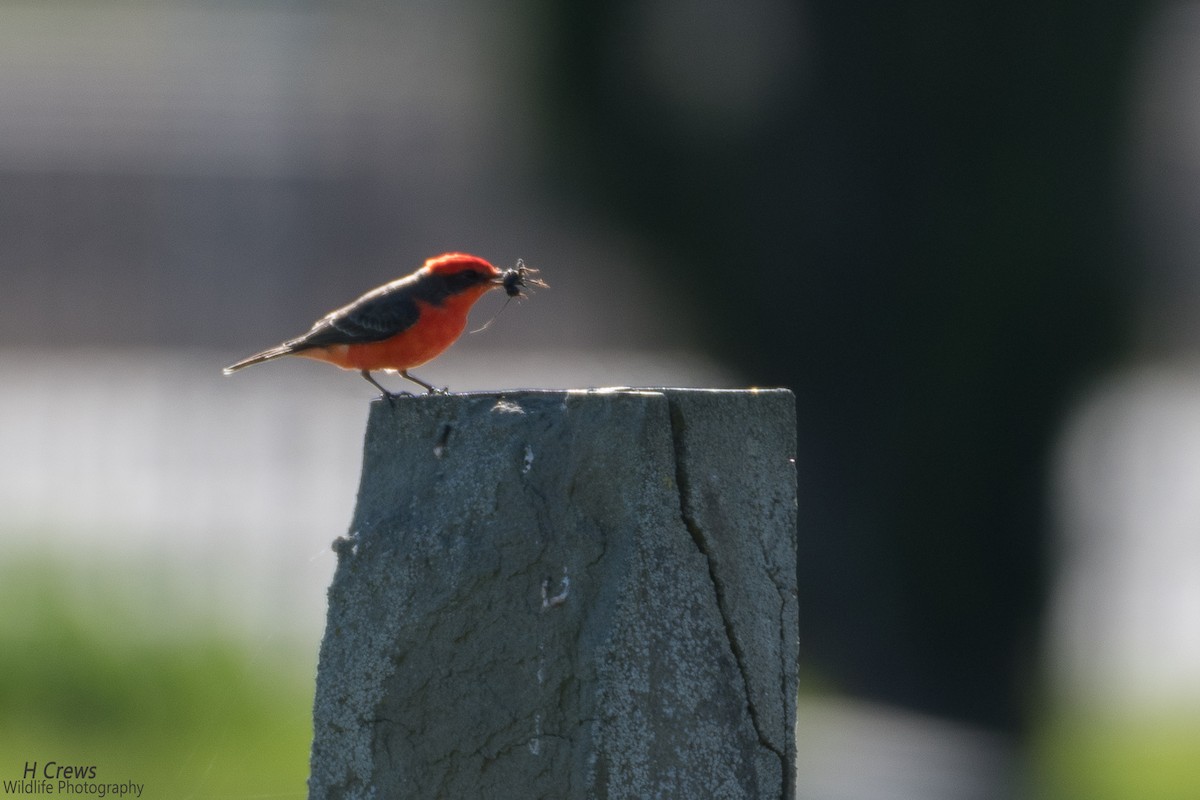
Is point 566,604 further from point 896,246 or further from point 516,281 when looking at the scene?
point 896,246

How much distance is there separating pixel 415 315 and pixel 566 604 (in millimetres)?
2118

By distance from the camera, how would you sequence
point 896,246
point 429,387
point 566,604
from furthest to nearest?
1. point 896,246
2. point 429,387
3. point 566,604

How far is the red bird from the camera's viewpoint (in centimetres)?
439

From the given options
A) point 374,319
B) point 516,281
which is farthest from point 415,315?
point 516,281

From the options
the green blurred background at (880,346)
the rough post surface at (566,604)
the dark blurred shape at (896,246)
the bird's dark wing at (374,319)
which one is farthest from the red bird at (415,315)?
the dark blurred shape at (896,246)

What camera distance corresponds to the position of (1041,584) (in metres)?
8.15

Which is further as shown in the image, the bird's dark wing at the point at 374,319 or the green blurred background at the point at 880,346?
the green blurred background at the point at 880,346

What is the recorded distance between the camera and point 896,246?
8211mm

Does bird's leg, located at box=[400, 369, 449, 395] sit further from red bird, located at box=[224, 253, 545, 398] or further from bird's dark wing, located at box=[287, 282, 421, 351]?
bird's dark wing, located at box=[287, 282, 421, 351]

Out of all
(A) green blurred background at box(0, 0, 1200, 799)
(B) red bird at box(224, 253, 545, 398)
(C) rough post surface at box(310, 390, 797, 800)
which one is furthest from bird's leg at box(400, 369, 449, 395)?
(A) green blurred background at box(0, 0, 1200, 799)

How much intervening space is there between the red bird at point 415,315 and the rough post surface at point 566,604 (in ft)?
5.40

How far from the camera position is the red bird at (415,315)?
4395mm

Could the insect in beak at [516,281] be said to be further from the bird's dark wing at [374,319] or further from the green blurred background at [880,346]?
the green blurred background at [880,346]

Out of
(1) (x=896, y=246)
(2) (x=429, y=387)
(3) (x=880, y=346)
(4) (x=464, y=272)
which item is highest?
(1) (x=896, y=246)
